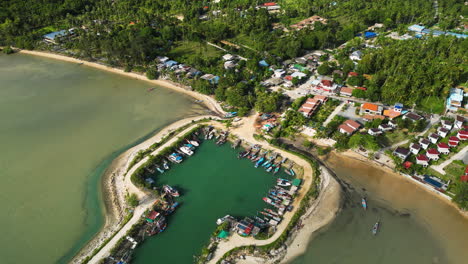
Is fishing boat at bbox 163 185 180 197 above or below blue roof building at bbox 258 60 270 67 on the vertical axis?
below

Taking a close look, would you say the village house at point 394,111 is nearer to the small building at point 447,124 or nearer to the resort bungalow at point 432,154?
the small building at point 447,124

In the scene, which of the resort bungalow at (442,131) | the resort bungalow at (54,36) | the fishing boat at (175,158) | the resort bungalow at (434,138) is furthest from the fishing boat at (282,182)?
the resort bungalow at (54,36)

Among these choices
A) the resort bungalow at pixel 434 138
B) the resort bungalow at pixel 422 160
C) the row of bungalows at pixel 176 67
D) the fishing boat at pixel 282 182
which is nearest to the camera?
the fishing boat at pixel 282 182

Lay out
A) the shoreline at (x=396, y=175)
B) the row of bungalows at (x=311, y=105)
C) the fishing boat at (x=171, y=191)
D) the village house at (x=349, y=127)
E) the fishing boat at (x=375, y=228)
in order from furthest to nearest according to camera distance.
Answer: the row of bungalows at (x=311, y=105) < the village house at (x=349, y=127) < the fishing boat at (x=171, y=191) < the shoreline at (x=396, y=175) < the fishing boat at (x=375, y=228)

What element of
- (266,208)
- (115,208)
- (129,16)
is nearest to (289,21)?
(129,16)

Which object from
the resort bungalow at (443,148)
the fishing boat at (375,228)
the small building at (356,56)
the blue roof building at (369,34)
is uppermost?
the blue roof building at (369,34)

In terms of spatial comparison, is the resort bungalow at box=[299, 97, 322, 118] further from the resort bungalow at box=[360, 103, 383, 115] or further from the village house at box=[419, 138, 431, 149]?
the village house at box=[419, 138, 431, 149]

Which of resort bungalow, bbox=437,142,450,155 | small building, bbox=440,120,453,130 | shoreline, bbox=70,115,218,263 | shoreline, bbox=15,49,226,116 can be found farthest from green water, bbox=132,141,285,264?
small building, bbox=440,120,453,130
